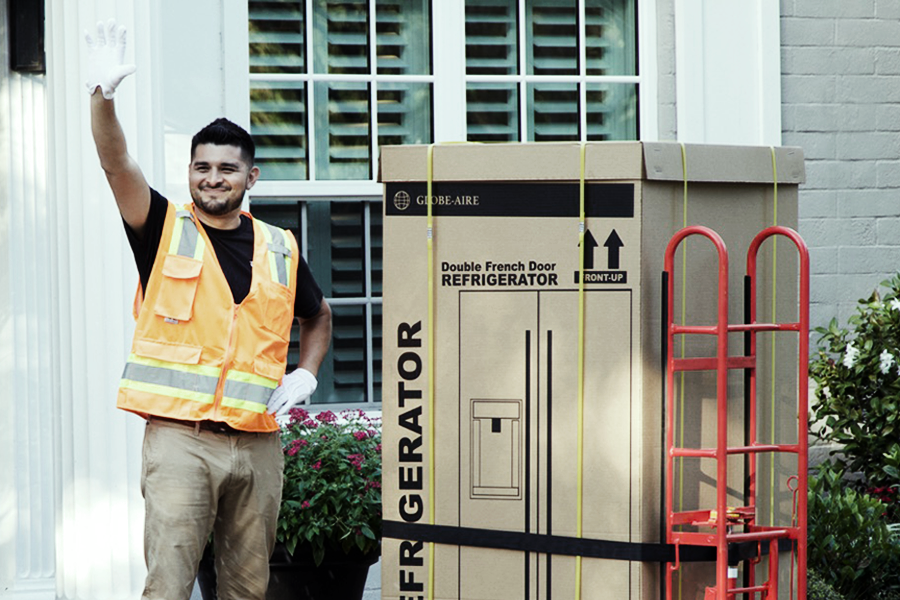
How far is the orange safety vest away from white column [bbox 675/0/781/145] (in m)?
2.94

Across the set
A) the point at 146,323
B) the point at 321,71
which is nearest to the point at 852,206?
the point at 321,71

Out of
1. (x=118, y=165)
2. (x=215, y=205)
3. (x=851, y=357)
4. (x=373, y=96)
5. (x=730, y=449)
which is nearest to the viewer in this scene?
(x=730, y=449)

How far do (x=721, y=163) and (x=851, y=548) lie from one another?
7.51 feet

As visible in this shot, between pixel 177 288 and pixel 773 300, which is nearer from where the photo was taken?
pixel 773 300

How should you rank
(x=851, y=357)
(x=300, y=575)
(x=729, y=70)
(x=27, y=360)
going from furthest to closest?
(x=729, y=70), (x=851, y=357), (x=27, y=360), (x=300, y=575)

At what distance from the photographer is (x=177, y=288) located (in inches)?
152

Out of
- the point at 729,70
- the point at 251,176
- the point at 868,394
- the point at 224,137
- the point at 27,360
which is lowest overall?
the point at 868,394

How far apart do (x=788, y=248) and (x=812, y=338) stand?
270 cm

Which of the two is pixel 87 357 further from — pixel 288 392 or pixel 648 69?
pixel 648 69

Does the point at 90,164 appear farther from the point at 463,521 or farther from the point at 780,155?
the point at 780,155

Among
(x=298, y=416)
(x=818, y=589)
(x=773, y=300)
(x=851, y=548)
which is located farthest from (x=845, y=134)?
(x=298, y=416)

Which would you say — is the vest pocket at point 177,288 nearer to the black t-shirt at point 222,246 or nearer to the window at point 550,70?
the black t-shirt at point 222,246

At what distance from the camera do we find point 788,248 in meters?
3.72

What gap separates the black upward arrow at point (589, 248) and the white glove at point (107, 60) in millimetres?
1312
